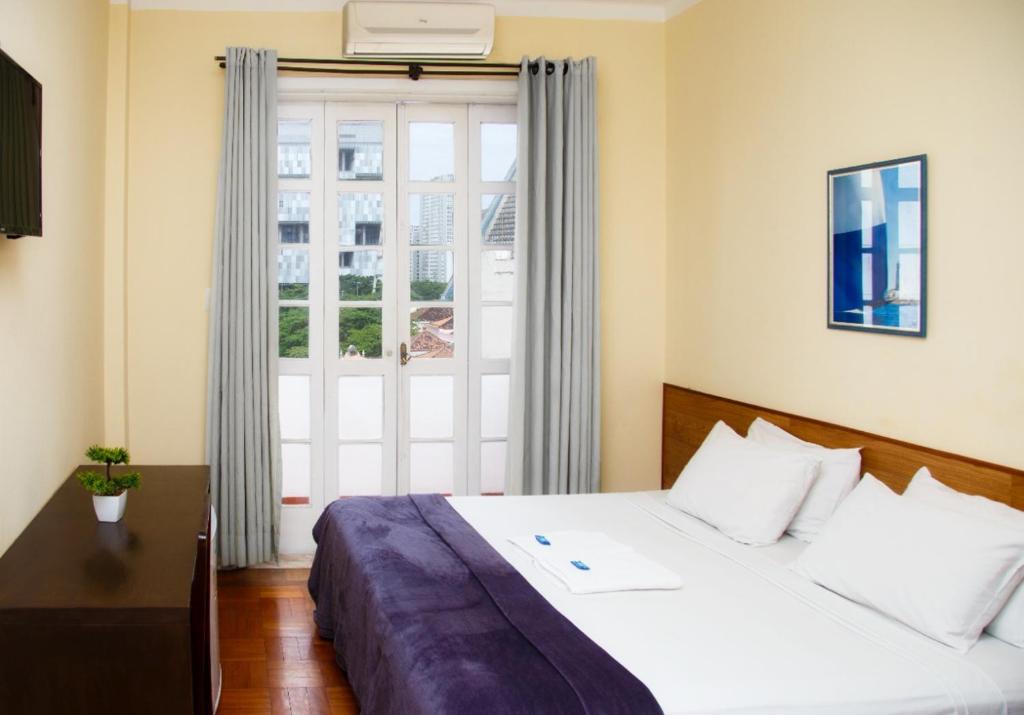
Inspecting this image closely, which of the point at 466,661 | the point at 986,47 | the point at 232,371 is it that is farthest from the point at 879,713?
the point at 232,371

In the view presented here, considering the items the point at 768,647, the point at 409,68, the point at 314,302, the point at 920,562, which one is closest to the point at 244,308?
the point at 314,302

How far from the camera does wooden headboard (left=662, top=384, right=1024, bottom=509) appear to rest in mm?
2592

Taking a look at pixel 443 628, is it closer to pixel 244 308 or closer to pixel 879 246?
pixel 879 246

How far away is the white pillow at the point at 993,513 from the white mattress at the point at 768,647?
0.03 meters

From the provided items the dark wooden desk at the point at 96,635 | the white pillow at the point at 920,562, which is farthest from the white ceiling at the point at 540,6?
the dark wooden desk at the point at 96,635

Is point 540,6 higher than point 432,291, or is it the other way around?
point 540,6

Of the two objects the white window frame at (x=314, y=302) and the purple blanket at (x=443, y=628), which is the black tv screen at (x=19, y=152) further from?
the white window frame at (x=314, y=302)

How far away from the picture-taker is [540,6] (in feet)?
15.2

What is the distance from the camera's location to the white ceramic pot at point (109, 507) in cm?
283

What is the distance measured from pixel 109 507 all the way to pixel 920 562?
2308 millimetres

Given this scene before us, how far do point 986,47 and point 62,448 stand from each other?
3361mm

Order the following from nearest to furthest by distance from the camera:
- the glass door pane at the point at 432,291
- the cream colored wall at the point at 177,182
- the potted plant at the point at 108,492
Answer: the potted plant at the point at 108,492
the cream colored wall at the point at 177,182
the glass door pane at the point at 432,291

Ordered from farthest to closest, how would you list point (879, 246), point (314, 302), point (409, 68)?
point (314, 302) → point (409, 68) → point (879, 246)

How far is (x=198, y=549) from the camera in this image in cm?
268
